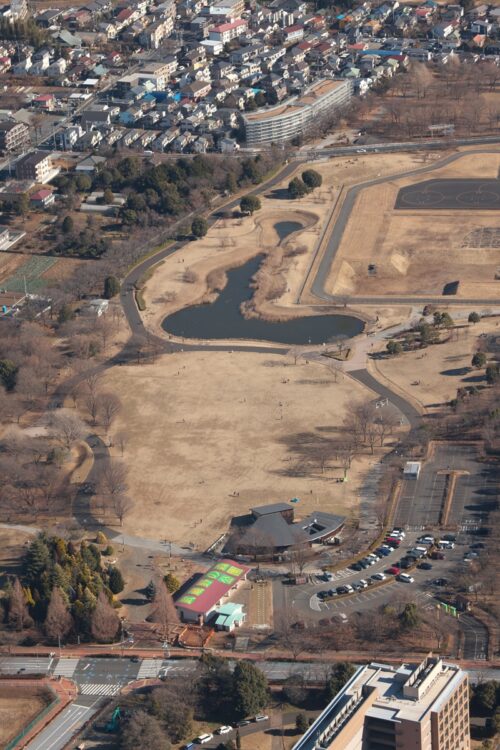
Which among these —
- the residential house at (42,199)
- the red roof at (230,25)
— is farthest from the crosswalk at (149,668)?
the red roof at (230,25)

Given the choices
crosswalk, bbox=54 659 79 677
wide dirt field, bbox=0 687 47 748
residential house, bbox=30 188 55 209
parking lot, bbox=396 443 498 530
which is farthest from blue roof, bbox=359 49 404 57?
wide dirt field, bbox=0 687 47 748

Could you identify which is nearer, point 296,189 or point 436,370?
point 436,370

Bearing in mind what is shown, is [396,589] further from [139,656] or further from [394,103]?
[394,103]

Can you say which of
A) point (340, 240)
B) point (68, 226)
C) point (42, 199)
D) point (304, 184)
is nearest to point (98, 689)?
point (340, 240)

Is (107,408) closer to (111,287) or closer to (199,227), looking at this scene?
(111,287)

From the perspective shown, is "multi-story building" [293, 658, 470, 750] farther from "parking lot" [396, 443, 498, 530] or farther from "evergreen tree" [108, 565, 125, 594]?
"parking lot" [396, 443, 498, 530]
